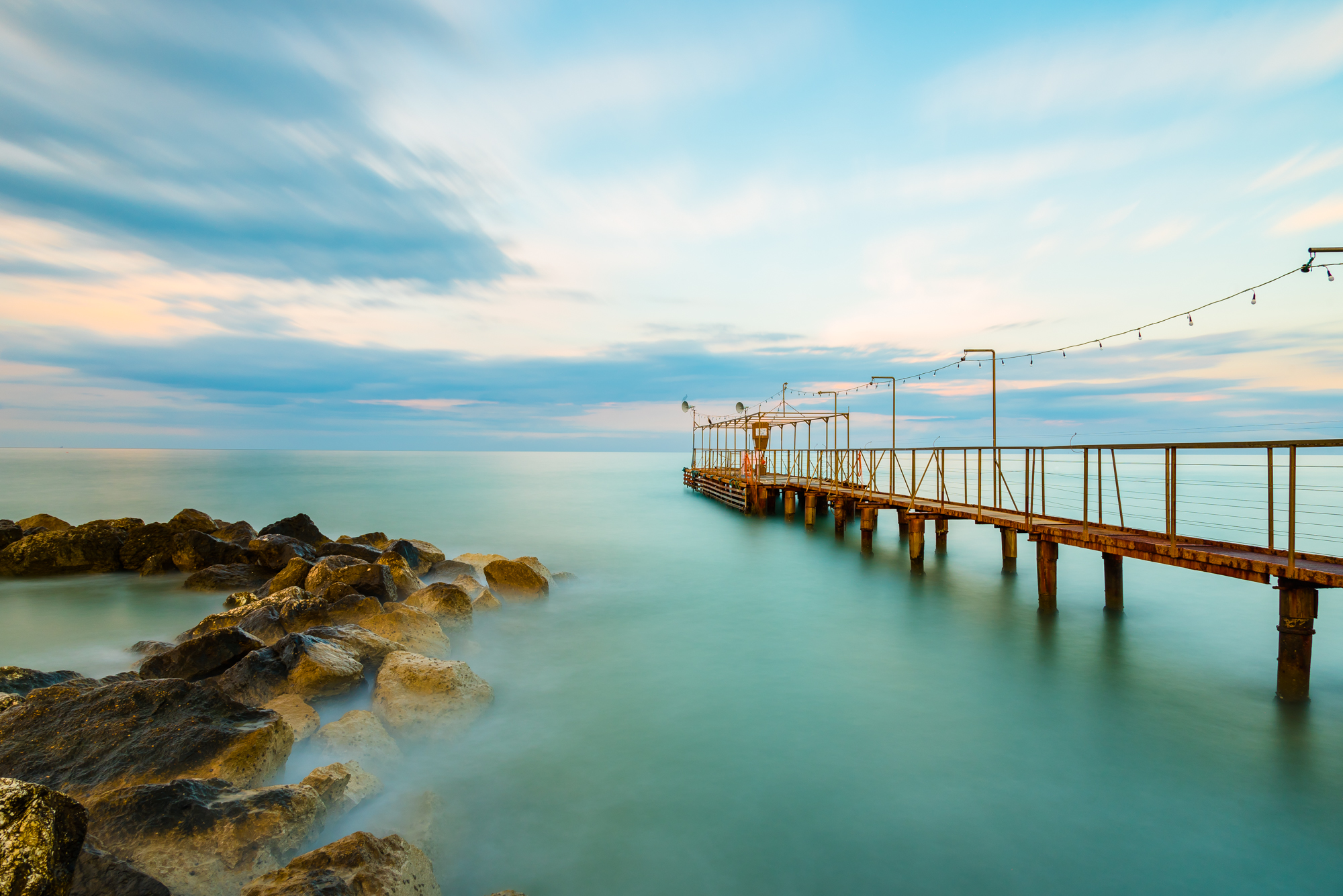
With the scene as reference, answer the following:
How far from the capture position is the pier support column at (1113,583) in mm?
10609

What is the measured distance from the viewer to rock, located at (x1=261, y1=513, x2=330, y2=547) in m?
15.4

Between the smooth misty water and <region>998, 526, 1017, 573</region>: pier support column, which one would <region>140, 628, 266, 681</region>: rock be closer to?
the smooth misty water

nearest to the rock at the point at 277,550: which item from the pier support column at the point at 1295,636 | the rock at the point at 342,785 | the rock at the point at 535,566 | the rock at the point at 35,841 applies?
the rock at the point at 535,566

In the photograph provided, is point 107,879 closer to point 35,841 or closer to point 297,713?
point 35,841

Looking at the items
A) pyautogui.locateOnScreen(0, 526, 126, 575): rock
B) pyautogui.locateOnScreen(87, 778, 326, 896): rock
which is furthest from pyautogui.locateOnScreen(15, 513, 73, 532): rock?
pyautogui.locateOnScreen(87, 778, 326, 896): rock

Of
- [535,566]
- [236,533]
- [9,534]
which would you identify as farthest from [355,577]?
[9,534]

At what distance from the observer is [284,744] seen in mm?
5031

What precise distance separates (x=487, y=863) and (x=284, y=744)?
75.8 inches

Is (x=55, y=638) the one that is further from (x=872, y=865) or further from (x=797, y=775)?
(x=872, y=865)

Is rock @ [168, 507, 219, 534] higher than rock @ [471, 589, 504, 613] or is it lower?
higher

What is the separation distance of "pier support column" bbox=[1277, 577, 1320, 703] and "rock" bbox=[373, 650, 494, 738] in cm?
829

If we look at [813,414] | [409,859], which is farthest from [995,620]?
[813,414]

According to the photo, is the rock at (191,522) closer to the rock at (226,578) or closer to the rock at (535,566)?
the rock at (226,578)

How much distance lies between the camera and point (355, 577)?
978 cm
